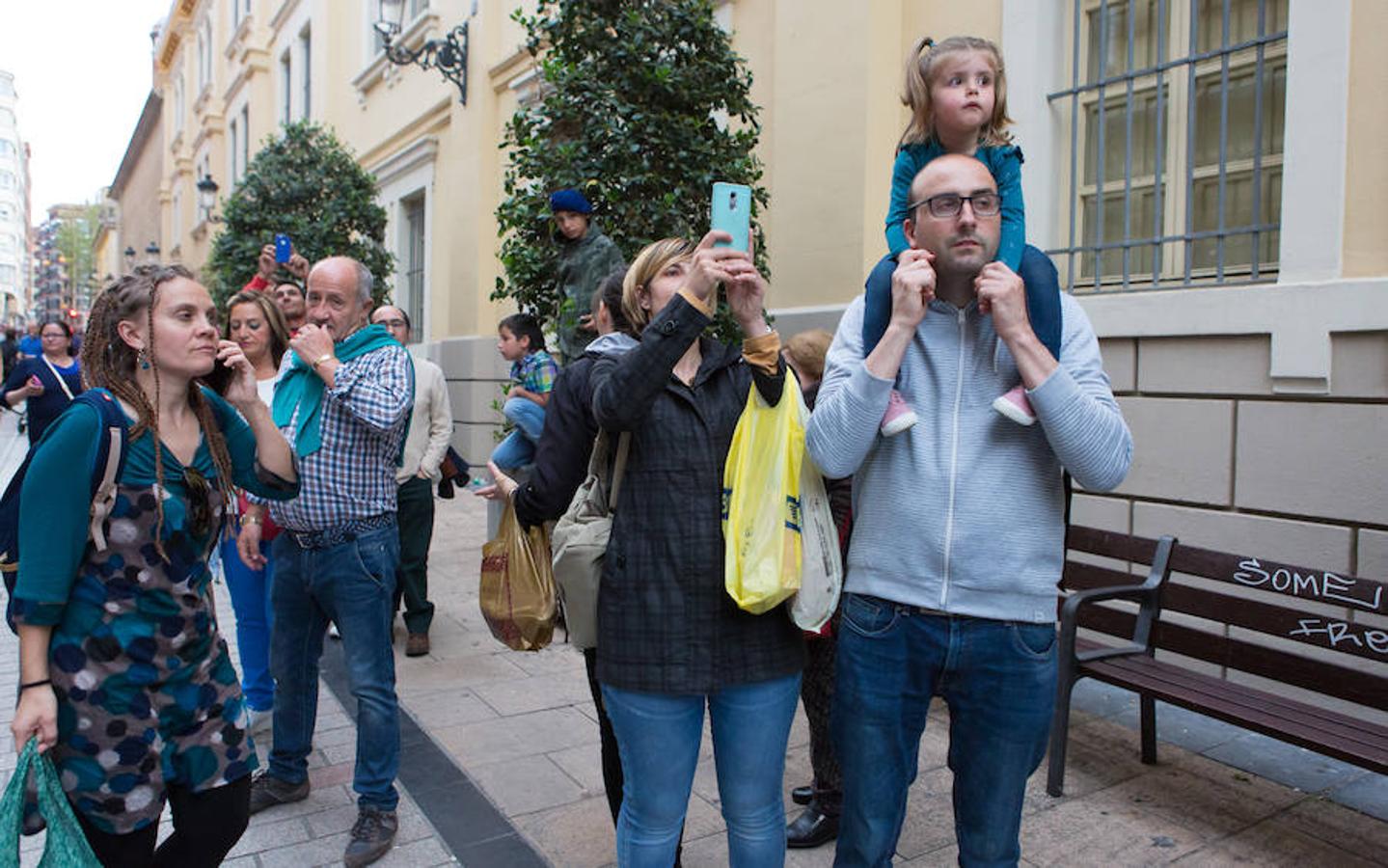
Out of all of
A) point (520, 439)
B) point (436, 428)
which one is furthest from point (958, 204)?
point (436, 428)

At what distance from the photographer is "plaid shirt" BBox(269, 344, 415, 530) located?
334cm

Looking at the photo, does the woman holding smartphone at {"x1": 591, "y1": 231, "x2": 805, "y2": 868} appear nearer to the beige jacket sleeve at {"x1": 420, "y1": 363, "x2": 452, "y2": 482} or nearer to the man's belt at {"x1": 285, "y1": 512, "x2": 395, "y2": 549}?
the man's belt at {"x1": 285, "y1": 512, "x2": 395, "y2": 549}

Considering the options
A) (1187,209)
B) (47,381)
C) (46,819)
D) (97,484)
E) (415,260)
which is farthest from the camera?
(415,260)

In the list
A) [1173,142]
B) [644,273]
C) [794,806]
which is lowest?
[794,806]

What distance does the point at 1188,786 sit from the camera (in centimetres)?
395

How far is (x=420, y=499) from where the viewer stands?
5.89 meters

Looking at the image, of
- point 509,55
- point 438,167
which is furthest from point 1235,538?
point 438,167

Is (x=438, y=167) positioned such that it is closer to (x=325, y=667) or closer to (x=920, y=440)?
(x=325, y=667)

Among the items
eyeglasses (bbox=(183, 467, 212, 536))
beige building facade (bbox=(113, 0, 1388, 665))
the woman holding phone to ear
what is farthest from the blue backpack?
the woman holding phone to ear

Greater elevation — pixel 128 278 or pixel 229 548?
pixel 128 278

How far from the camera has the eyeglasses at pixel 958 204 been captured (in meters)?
2.07

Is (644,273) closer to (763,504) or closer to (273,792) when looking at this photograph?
(763,504)

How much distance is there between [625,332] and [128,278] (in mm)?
1269

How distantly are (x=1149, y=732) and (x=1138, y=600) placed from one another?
1.78 feet
